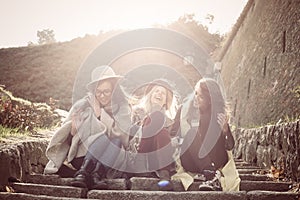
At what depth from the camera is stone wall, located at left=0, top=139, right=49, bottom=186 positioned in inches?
117

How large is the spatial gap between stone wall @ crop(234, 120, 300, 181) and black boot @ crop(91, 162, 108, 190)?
1721mm

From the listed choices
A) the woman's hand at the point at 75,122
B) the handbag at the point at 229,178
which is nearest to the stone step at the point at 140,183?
the handbag at the point at 229,178

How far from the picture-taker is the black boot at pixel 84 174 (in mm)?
2982

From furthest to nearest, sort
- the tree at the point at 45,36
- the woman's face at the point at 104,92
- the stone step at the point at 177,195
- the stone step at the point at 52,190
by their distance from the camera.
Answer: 1. the tree at the point at 45,36
2. the woman's face at the point at 104,92
3. the stone step at the point at 52,190
4. the stone step at the point at 177,195

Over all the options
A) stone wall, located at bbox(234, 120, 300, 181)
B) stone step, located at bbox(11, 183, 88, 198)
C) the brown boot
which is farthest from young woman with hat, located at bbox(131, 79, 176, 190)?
stone wall, located at bbox(234, 120, 300, 181)

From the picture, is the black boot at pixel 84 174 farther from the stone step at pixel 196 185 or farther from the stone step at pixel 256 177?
the stone step at pixel 256 177

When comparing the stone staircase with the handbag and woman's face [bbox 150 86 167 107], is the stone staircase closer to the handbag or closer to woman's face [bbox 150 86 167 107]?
the handbag

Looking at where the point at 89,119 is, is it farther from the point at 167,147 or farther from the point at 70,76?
the point at 70,76

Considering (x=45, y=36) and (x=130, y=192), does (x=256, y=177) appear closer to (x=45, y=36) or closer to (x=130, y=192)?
(x=130, y=192)

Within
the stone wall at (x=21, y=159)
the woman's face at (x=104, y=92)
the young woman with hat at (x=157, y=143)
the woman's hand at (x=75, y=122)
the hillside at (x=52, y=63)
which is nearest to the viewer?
the stone wall at (x=21, y=159)

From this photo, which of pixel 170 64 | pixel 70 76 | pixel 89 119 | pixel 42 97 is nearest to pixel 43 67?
pixel 70 76

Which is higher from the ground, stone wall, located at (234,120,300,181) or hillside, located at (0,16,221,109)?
hillside, located at (0,16,221,109)

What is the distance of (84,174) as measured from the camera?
3121mm

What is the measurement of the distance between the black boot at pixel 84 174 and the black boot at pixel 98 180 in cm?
4
